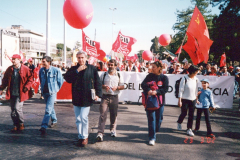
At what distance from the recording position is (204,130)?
6.03 metres

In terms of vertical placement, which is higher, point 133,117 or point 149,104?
point 149,104

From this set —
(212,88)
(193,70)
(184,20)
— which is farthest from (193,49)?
(184,20)

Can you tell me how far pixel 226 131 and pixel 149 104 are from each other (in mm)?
2710

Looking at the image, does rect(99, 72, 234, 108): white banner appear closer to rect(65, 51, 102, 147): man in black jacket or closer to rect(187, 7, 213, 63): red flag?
rect(187, 7, 213, 63): red flag

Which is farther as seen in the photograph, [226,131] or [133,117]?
[133,117]

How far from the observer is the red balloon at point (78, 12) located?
718cm

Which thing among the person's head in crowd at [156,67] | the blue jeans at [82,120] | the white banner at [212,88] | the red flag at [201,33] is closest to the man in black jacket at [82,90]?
the blue jeans at [82,120]

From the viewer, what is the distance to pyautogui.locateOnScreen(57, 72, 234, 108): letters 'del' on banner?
8.98 metres

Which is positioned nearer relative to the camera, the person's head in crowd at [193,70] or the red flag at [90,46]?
the person's head in crowd at [193,70]

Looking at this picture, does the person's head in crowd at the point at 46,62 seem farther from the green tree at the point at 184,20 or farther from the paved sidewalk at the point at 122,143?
the green tree at the point at 184,20

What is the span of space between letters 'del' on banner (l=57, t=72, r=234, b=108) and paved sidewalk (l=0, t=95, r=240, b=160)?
2248 mm

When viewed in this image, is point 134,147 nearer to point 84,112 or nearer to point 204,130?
point 84,112

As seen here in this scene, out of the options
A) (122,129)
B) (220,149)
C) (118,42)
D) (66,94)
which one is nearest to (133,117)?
(122,129)

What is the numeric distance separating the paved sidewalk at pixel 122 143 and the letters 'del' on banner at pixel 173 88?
225cm
